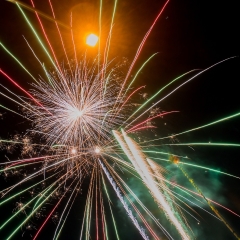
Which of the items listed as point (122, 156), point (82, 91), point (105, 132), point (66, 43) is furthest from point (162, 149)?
point (66, 43)

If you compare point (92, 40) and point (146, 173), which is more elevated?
point (92, 40)

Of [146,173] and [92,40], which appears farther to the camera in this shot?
[146,173]

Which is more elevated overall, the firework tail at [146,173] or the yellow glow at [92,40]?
the yellow glow at [92,40]

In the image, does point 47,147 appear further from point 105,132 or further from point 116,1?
point 116,1

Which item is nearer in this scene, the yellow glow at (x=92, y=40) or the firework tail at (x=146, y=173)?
the yellow glow at (x=92, y=40)
